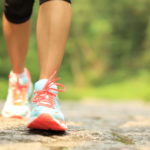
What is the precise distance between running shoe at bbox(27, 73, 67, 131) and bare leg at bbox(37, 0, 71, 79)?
2.1 inches

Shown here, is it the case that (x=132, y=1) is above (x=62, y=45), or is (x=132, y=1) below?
above

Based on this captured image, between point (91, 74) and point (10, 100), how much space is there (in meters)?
16.9

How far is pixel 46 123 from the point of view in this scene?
1.17 metres

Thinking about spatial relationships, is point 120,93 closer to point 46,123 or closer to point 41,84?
point 41,84

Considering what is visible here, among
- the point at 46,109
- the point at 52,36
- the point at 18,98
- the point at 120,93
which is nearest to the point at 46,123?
the point at 46,109

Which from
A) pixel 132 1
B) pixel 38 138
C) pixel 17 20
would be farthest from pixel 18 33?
pixel 132 1

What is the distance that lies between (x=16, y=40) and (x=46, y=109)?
66cm

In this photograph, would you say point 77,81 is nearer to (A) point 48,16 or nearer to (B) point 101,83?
(B) point 101,83

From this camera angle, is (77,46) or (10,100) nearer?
(10,100)

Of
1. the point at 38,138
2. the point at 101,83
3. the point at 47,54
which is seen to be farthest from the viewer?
the point at 101,83

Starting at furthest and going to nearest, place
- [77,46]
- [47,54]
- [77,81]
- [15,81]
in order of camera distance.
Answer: [77,46] < [77,81] < [15,81] < [47,54]

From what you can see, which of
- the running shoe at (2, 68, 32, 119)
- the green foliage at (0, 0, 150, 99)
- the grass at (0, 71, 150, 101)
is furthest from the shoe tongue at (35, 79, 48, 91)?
the green foliage at (0, 0, 150, 99)

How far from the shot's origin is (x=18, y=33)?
5.66ft

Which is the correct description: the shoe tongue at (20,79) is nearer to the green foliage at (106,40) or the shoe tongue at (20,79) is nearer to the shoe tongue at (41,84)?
the shoe tongue at (41,84)
